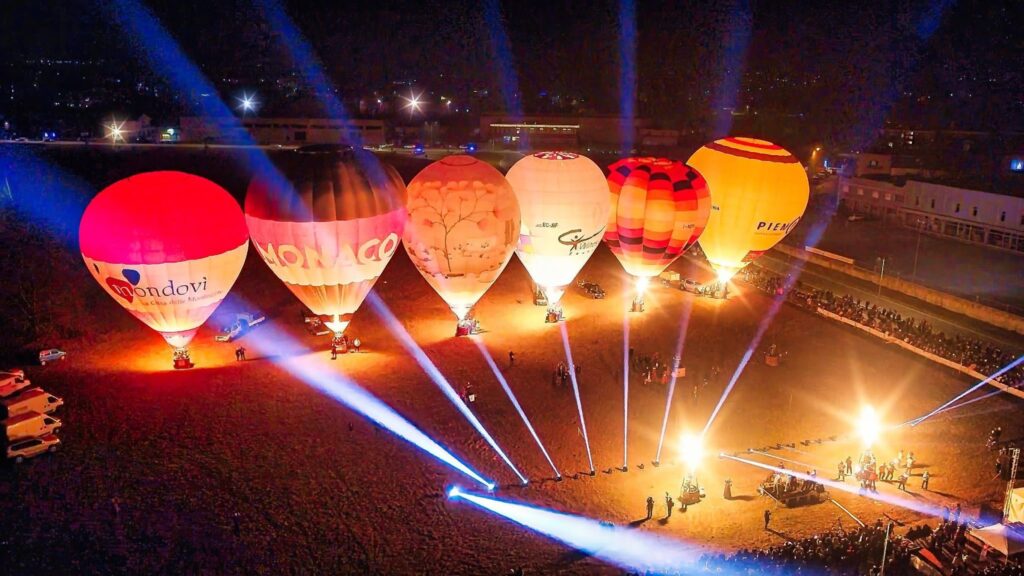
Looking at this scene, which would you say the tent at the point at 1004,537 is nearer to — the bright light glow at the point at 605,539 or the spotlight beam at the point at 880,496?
the spotlight beam at the point at 880,496

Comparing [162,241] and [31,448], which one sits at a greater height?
[162,241]

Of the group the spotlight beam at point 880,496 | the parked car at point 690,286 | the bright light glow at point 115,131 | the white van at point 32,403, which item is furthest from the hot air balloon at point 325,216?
the bright light glow at point 115,131

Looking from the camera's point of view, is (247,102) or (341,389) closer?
(341,389)

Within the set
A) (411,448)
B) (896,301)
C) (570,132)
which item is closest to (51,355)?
(411,448)

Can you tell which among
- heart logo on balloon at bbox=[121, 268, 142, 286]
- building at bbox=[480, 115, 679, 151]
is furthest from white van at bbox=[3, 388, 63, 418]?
building at bbox=[480, 115, 679, 151]

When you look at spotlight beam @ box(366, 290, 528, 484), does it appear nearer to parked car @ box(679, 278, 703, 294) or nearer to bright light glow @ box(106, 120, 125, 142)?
parked car @ box(679, 278, 703, 294)

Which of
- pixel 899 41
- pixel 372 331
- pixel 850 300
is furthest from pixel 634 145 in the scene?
pixel 372 331

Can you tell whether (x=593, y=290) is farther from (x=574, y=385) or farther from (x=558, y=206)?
(x=574, y=385)

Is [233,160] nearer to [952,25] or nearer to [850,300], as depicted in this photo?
[850,300]
